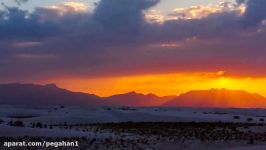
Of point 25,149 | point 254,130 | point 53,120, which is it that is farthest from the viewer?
point 53,120

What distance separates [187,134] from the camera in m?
37.0

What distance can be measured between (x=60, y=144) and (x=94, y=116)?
30975 mm

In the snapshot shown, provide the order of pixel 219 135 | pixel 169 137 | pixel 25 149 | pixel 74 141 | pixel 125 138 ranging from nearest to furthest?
pixel 25 149
pixel 74 141
pixel 125 138
pixel 169 137
pixel 219 135

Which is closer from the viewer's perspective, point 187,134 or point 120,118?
point 187,134

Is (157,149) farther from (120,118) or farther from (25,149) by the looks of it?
(120,118)

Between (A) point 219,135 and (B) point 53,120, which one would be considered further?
(B) point 53,120

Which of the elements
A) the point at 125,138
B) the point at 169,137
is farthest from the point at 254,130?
the point at 125,138

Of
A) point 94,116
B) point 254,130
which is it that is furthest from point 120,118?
point 254,130

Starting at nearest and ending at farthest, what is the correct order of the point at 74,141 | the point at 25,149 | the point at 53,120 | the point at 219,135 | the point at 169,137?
the point at 25,149, the point at 74,141, the point at 169,137, the point at 219,135, the point at 53,120

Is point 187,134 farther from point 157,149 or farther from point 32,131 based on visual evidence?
point 32,131

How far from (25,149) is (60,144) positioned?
201cm

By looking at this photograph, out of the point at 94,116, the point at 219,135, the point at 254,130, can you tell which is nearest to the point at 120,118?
the point at 94,116

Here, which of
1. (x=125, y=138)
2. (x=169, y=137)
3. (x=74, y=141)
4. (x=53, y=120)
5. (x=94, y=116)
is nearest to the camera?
(x=74, y=141)

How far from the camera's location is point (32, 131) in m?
32.1
